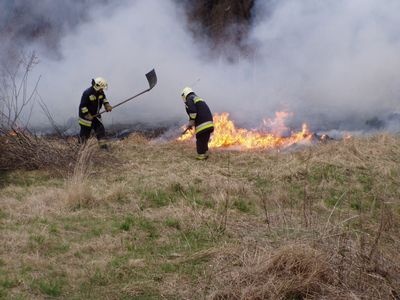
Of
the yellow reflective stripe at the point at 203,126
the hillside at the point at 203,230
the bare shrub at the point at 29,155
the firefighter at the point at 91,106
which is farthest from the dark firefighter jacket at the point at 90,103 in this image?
the yellow reflective stripe at the point at 203,126

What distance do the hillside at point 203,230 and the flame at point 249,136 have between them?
1.33m

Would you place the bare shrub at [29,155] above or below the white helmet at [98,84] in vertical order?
below

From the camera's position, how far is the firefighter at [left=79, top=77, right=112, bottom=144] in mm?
10602

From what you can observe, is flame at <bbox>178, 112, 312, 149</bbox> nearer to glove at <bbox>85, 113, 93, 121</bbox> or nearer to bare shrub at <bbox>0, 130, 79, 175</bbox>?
glove at <bbox>85, 113, 93, 121</bbox>

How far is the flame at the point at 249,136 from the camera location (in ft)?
36.9

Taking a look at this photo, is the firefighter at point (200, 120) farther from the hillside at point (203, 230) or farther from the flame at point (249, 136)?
the flame at point (249, 136)

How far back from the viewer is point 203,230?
5848 millimetres

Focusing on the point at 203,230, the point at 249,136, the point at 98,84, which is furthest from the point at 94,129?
the point at 203,230

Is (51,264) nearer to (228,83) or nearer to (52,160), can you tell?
(52,160)

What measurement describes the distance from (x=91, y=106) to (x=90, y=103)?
0.08 meters

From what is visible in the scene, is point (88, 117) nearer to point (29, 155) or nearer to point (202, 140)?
point (29, 155)

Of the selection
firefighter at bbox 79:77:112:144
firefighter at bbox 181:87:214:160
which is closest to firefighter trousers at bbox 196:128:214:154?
firefighter at bbox 181:87:214:160

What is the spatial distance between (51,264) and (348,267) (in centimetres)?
262

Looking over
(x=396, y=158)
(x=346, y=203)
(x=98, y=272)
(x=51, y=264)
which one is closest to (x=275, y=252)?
(x=98, y=272)
